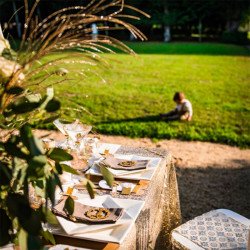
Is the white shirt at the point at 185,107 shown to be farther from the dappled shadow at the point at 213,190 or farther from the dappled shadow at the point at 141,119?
the dappled shadow at the point at 213,190

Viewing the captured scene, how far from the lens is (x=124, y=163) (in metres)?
2.52

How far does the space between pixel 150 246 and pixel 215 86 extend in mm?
8472

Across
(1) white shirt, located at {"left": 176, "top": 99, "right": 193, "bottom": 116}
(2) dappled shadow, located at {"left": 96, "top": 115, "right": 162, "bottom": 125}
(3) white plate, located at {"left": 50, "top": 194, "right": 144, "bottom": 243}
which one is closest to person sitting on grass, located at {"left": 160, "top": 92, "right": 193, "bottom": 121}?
(1) white shirt, located at {"left": 176, "top": 99, "right": 193, "bottom": 116}

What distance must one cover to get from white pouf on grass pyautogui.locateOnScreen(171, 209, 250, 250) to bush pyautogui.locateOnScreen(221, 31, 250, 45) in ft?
71.9

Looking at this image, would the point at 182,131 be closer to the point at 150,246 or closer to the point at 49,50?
the point at 150,246

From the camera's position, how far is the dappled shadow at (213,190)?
4.19m

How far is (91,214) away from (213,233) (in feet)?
3.38

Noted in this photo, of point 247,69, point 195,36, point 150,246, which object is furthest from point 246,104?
point 195,36

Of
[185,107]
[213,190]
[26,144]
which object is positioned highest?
[26,144]

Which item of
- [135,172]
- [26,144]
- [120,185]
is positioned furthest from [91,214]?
[26,144]

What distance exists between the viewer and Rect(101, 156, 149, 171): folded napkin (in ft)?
8.07

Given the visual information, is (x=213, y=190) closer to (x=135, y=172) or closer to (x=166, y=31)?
(x=135, y=172)

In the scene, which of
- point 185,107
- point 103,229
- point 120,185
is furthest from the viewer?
point 185,107

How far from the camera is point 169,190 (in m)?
2.89
